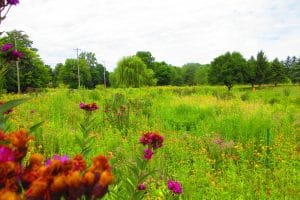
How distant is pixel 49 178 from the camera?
0.66 m

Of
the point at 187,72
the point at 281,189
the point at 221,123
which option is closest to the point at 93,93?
the point at 221,123

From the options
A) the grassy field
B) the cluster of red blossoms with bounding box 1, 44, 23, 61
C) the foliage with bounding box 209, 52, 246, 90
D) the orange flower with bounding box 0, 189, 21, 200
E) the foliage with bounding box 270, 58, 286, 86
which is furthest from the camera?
the foliage with bounding box 270, 58, 286, 86

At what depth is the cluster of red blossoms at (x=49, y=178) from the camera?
643 mm

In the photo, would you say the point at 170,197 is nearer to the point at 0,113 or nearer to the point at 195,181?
→ the point at 195,181

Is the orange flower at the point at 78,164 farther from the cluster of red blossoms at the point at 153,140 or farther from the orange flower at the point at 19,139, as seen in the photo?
the cluster of red blossoms at the point at 153,140

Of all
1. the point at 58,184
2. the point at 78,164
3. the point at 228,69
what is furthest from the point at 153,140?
the point at 228,69

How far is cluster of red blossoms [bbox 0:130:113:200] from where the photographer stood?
64cm

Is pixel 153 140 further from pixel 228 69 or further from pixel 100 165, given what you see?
pixel 228 69

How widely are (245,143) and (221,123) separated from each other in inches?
46.0

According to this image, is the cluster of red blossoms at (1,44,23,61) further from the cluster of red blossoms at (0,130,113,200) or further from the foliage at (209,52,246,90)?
the foliage at (209,52,246,90)

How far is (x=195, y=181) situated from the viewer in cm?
416

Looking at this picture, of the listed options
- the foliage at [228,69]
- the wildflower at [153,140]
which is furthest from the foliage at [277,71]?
the wildflower at [153,140]

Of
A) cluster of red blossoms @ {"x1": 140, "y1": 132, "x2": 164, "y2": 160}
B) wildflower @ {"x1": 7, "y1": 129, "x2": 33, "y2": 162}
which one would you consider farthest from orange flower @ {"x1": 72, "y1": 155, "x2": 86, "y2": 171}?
cluster of red blossoms @ {"x1": 140, "y1": 132, "x2": 164, "y2": 160}

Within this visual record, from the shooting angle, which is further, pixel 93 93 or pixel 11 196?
pixel 93 93
